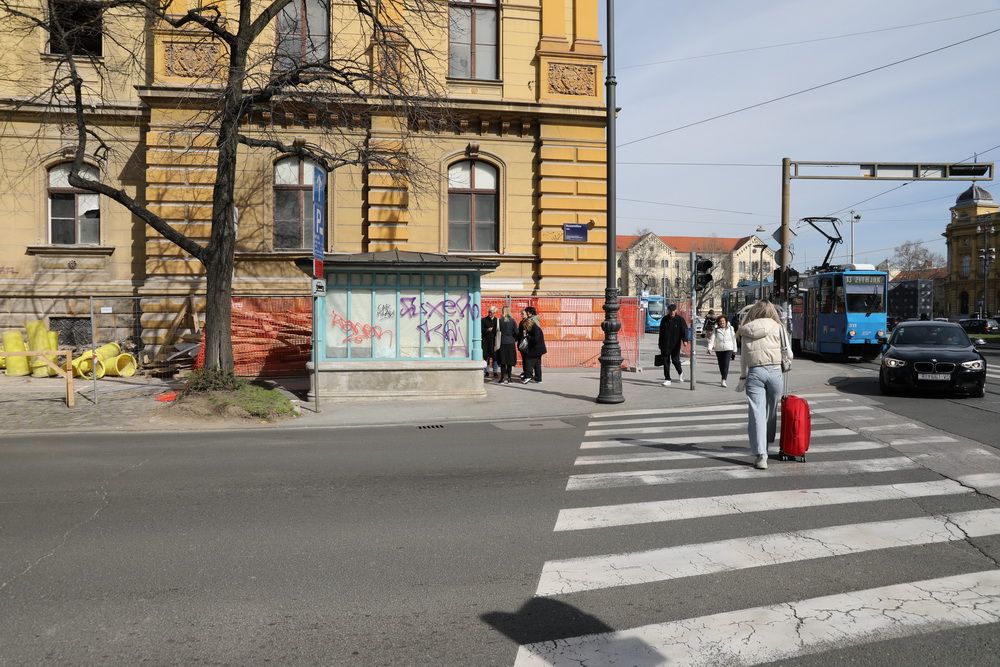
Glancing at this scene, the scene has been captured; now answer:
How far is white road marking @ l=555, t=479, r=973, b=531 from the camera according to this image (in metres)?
5.81

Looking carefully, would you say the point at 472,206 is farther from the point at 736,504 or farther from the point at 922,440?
the point at 736,504

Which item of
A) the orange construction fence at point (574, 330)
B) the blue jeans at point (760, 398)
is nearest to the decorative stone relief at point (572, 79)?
the orange construction fence at point (574, 330)

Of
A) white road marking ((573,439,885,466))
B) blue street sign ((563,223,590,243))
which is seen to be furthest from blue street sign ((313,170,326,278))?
blue street sign ((563,223,590,243))

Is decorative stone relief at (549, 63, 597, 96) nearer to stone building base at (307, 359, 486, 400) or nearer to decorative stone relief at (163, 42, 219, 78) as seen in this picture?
decorative stone relief at (163, 42, 219, 78)

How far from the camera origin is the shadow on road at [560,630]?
3502 mm

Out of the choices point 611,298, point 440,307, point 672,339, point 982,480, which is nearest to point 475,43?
point 440,307

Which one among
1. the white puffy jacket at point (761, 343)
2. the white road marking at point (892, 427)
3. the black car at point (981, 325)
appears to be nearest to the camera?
the white puffy jacket at point (761, 343)

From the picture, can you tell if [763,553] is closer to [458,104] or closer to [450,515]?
[450,515]

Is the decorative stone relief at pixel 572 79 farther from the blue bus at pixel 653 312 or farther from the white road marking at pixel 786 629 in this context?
the blue bus at pixel 653 312

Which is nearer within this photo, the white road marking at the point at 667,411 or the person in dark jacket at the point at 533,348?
the white road marking at the point at 667,411

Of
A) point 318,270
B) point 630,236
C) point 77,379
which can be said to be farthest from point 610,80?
point 630,236

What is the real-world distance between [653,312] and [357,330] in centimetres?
4922

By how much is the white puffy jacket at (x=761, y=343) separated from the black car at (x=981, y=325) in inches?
2013

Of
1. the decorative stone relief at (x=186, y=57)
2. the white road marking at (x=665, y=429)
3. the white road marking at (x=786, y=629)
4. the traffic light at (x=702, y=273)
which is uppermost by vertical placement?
the decorative stone relief at (x=186, y=57)
